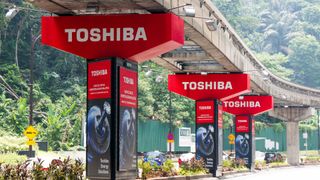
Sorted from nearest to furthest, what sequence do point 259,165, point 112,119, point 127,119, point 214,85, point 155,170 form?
1. point 112,119
2. point 127,119
3. point 155,170
4. point 214,85
5. point 259,165

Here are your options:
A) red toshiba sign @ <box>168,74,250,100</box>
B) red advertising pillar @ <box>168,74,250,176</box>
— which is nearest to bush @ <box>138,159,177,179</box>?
red advertising pillar @ <box>168,74,250,176</box>

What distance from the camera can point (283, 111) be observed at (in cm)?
8719

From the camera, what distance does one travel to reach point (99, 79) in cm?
2780

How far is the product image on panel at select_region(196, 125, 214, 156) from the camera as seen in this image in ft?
157

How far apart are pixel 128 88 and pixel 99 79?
3.68ft

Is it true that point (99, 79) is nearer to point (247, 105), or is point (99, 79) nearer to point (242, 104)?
point (242, 104)

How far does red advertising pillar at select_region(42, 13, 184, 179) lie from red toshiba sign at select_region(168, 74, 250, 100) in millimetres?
20456

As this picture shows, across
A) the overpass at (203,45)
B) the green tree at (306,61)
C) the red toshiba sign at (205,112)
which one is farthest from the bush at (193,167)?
the green tree at (306,61)

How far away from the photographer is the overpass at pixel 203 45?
86.8ft

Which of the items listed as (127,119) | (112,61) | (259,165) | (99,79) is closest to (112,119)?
(127,119)

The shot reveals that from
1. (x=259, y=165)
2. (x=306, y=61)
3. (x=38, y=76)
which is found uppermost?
(x=306, y=61)

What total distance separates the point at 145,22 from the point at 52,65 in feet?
→ 220

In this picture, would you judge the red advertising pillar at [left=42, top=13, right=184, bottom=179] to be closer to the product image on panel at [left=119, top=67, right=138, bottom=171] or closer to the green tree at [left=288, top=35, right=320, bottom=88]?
the product image on panel at [left=119, top=67, right=138, bottom=171]

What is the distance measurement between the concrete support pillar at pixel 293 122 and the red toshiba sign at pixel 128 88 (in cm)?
5950
